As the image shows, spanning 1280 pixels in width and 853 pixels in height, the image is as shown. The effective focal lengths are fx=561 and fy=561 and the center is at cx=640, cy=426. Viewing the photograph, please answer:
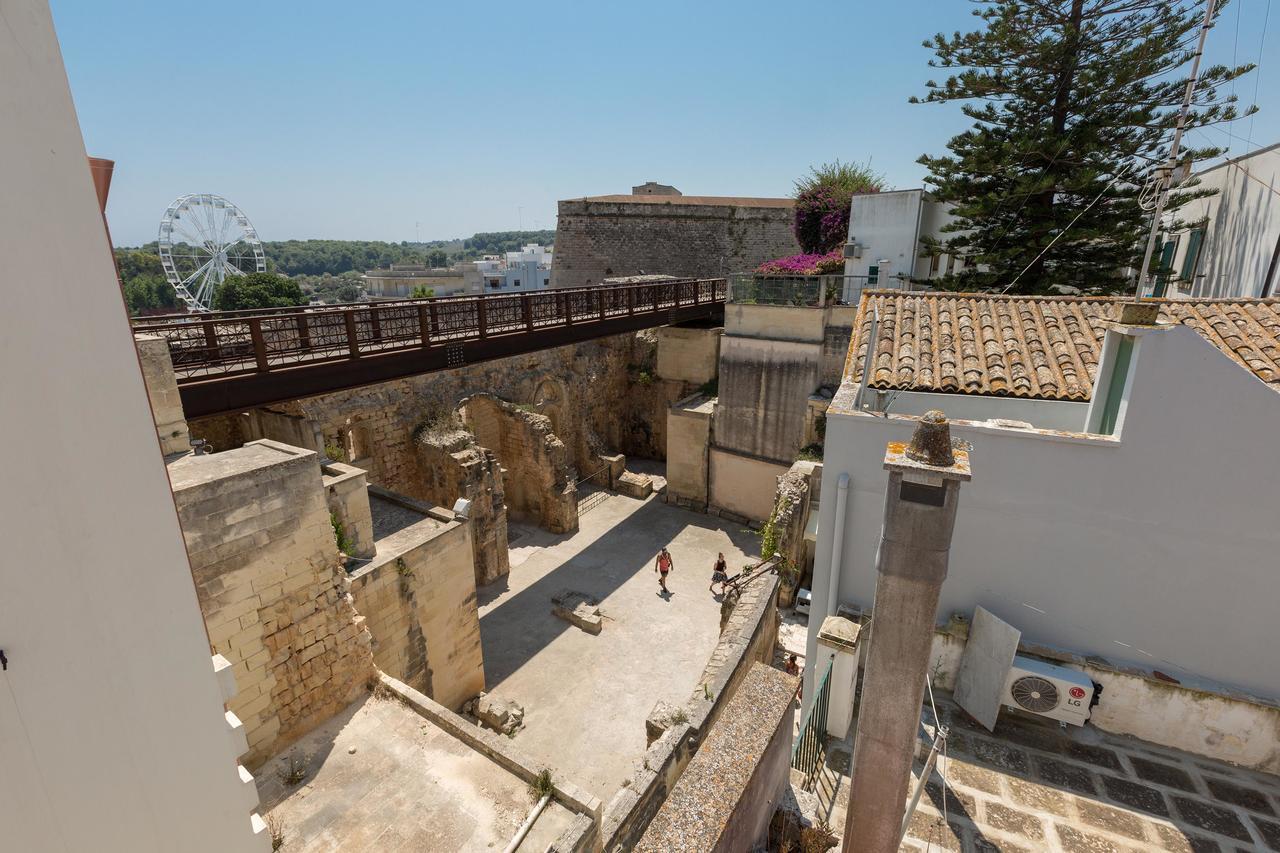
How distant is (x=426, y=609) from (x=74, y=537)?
6.18 meters

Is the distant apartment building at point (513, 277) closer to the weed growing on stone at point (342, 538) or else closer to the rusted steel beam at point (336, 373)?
the rusted steel beam at point (336, 373)

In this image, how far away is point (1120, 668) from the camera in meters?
4.18

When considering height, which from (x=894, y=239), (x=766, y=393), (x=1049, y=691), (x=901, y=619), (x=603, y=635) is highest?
(x=894, y=239)

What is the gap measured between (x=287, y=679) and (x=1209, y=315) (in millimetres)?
9917

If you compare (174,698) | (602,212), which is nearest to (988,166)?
(174,698)

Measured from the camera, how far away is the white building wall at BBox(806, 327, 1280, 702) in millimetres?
3779

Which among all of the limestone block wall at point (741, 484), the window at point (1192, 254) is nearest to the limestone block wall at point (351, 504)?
the limestone block wall at point (741, 484)

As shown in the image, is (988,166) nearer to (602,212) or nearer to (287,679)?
(287,679)

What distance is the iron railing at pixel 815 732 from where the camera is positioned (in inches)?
174

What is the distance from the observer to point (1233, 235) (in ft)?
32.4

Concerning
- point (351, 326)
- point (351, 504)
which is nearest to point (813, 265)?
point (351, 326)

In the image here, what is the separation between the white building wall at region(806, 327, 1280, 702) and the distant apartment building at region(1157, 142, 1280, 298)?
23.3 ft

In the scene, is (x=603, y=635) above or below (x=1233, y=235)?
below

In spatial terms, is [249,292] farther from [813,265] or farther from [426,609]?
[426,609]
